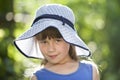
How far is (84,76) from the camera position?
3.36 meters

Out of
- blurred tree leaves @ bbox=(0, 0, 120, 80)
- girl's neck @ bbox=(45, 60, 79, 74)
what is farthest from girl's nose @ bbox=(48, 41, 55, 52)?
blurred tree leaves @ bbox=(0, 0, 120, 80)

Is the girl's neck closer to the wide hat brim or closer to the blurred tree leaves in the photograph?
the wide hat brim

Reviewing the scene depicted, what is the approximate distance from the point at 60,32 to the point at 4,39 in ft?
11.6

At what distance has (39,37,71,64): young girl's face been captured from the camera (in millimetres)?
3236

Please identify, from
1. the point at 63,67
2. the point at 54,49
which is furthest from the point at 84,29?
the point at 54,49

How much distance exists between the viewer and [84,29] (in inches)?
313

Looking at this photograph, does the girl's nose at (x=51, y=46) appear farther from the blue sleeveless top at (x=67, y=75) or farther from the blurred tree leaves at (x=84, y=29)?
the blurred tree leaves at (x=84, y=29)

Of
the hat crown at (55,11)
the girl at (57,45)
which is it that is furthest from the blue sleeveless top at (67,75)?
the hat crown at (55,11)

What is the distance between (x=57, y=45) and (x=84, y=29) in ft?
15.5

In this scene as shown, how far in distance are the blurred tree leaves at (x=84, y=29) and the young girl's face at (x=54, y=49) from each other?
2.98 metres

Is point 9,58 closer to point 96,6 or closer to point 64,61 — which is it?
point 96,6

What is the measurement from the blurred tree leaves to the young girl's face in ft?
9.79

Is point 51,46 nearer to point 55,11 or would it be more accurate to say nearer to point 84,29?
point 55,11

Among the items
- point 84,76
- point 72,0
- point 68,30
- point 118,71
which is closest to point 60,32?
point 68,30
